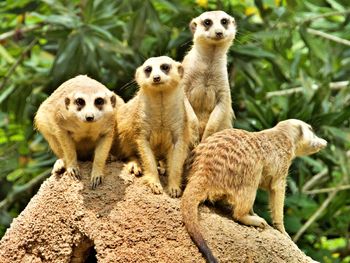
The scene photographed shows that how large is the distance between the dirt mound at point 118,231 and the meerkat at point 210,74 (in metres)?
1.08

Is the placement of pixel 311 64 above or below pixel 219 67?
below

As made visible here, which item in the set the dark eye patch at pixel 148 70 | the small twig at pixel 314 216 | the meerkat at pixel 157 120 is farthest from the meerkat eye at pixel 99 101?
the small twig at pixel 314 216

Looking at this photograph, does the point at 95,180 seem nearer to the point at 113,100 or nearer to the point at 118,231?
the point at 118,231

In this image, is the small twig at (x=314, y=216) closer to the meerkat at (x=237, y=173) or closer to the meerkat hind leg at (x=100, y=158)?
the meerkat at (x=237, y=173)

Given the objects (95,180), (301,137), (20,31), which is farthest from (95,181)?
(20,31)

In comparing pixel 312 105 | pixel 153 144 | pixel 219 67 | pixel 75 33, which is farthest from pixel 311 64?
pixel 153 144

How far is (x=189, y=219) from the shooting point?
5.41 metres

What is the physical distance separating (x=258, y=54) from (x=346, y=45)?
1400 mm

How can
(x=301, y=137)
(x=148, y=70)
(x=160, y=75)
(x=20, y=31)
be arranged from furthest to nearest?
(x=20, y=31)
(x=301, y=137)
(x=148, y=70)
(x=160, y=75)

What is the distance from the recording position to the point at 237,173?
5676 millimetres

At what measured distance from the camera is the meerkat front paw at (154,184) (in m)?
5.60

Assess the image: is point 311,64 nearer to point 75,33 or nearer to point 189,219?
point 75,33

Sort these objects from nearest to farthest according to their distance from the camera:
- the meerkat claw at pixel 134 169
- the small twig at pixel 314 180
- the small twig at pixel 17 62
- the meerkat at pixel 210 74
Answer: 1. the meerkat claw at pixel 134 169
2. the meerkat at pixel 210 74
3. the small twig at pixel 17 62
4. the small twig at pixel 314 180

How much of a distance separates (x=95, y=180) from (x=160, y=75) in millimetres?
779
